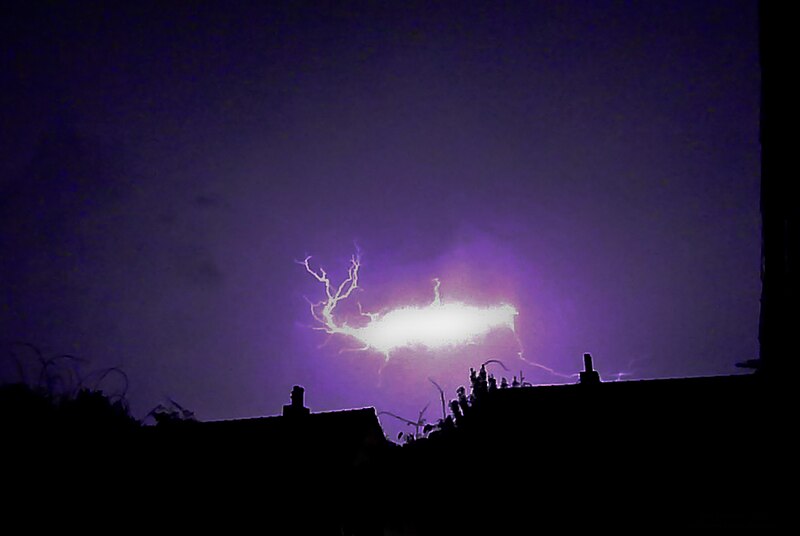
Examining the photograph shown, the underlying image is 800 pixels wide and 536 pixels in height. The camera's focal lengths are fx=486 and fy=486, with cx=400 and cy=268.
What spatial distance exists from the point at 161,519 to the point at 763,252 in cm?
1291

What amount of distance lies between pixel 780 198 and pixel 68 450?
44.3 ft

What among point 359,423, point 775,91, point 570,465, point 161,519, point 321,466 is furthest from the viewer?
point 359,423

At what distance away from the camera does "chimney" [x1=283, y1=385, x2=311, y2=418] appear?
1555 cm

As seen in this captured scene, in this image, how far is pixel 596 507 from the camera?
7.57 meters

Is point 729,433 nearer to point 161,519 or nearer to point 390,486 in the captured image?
point 390,486

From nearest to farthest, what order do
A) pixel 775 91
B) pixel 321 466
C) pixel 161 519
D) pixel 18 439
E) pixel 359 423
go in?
1. pixel 775 91
2. pixel 18 439
3. pixel 161 519
4. pixel 321 466
5. pixel 359 423

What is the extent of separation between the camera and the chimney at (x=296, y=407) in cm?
1555

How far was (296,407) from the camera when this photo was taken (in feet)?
51.7

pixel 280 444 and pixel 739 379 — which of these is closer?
pixel 739 379

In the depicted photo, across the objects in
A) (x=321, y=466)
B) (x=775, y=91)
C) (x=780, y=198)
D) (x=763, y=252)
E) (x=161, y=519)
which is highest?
(x=775, y=91)

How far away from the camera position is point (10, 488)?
8422 mm

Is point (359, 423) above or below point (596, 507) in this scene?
above

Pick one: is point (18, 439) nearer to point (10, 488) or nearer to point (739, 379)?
point (10, 488)

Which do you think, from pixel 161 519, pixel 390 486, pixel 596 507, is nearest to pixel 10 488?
pixel 161 519
